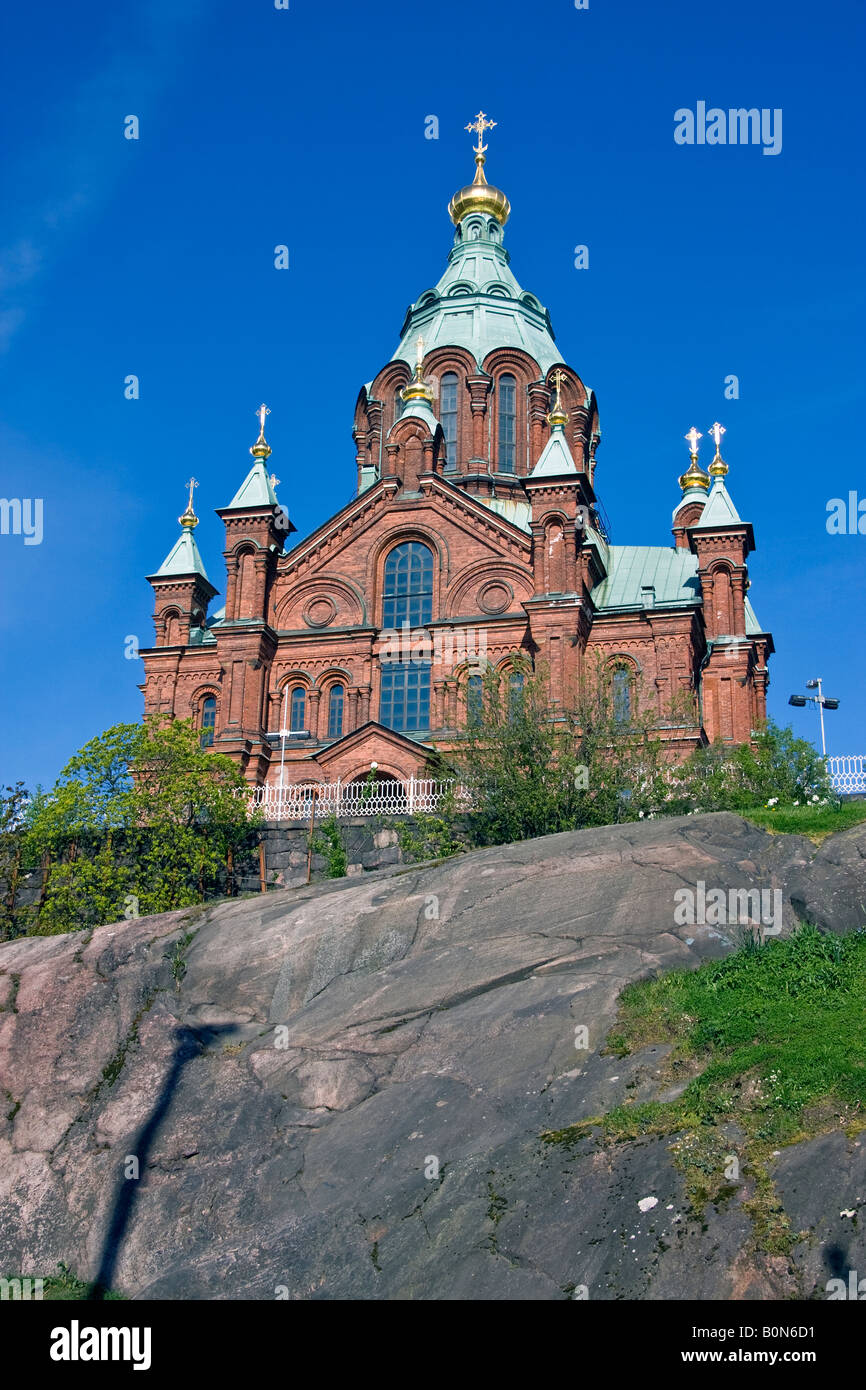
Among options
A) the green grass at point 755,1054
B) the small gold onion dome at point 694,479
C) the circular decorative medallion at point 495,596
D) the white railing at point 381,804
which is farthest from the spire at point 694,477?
the green grass at point 755,1054

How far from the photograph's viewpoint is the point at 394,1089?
20.7 meters

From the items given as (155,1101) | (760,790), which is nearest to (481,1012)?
(155,1101)

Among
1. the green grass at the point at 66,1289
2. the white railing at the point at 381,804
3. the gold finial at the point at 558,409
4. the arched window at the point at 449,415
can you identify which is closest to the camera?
the green grass at the point at 66,1289

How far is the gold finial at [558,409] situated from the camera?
160ft

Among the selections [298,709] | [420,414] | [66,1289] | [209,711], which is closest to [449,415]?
[420,414]

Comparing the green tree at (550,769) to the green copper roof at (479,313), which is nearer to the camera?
the green tree at (550,769)

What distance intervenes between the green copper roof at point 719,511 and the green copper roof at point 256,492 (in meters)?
13.5

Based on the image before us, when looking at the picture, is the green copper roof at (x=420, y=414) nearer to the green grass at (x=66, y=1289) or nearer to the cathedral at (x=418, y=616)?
the cathedral at (x=418, y=616)

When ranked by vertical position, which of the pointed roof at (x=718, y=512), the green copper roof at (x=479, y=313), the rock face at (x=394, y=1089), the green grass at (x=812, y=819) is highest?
the green copper roof at (x=479, y=313)

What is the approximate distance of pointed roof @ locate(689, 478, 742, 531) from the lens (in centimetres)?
4738

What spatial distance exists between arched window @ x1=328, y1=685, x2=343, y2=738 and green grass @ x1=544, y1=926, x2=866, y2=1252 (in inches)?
980

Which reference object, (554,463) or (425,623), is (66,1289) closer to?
(425,623)
